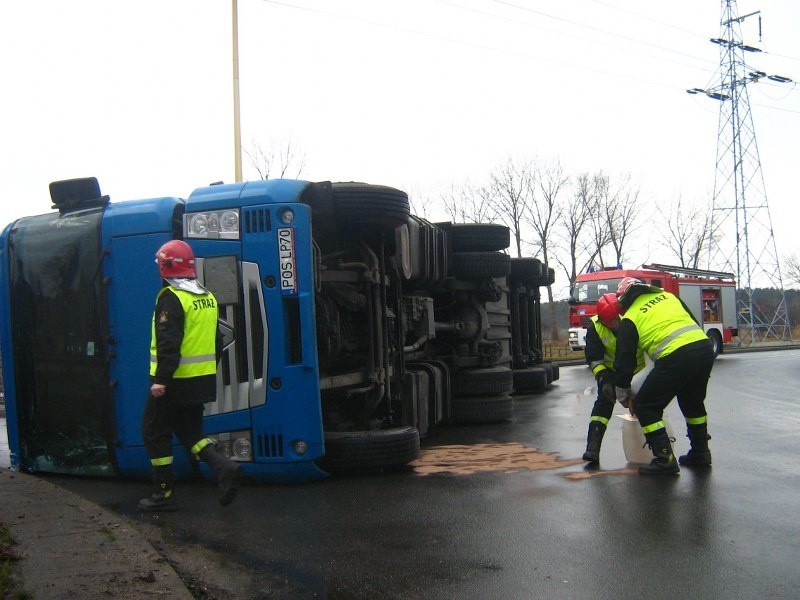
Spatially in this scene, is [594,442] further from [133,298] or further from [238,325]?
[133,298]

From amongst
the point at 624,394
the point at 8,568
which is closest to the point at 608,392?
the point at 624,394

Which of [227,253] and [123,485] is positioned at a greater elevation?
[227,253]

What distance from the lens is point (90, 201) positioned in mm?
6355

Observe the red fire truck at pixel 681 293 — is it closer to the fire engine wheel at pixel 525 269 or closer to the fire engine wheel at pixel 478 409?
the fire engine wheel at pixel 525 269

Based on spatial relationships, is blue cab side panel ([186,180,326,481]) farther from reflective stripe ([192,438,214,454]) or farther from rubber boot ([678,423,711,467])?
rubber boot ([678,423,711,467])

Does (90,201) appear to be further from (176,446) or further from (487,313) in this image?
(487,313)

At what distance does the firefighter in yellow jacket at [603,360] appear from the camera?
21.9ft

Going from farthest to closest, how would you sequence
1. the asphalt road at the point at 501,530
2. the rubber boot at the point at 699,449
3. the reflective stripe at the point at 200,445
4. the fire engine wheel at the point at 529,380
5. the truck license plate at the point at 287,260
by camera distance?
the fire engine wheel at the point at 529,380 → the rubber boot at the point at 699,449 → the truck license plate at the point at 287,260 → the reflective stripe at the point at 200,445 → the asphalt road at the point at 501,530

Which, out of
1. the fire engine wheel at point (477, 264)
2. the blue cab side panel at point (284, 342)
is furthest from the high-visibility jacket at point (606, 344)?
the fire engine wheel at point (477, 264)

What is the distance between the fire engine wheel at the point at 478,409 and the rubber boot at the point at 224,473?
437 cm

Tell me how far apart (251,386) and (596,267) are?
117ft

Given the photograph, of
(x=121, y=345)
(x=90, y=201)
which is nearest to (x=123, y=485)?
(x=121, y=345)

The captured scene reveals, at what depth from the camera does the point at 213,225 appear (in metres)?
5.92

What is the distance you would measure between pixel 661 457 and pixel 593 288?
18736 mm
